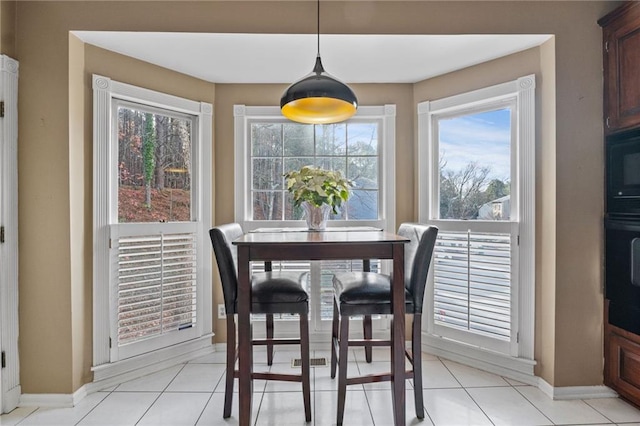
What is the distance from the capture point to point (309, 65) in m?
2.62

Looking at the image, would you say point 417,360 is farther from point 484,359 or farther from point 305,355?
point 484,359

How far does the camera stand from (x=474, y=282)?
2605mm

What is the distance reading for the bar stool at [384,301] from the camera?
186cm

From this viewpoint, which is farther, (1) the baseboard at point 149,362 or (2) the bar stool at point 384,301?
(1) the baseboard at point 149,362

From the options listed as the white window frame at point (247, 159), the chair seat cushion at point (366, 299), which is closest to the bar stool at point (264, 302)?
the chair seat cushion at point (366, 299)

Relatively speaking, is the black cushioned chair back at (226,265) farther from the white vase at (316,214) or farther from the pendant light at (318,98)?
the pendant light at (318,98)

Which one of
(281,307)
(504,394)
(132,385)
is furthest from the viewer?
(132,385)

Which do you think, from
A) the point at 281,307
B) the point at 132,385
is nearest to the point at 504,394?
the point at 281,307

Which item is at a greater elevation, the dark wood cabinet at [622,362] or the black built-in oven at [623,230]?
the black built-in oven at [623,230]

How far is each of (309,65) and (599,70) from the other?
6.23 feet

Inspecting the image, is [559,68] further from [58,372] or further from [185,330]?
[58,372]

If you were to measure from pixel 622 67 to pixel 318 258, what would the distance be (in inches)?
84.0

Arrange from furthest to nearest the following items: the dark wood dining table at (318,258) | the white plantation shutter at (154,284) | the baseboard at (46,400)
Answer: the white plantation shutter at (154,284), the baseboard at (46,400), the dark wood dining table at (318,258)

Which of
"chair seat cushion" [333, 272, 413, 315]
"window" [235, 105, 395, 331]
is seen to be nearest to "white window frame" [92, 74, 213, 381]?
"window" [235, 105, 395, 331]
